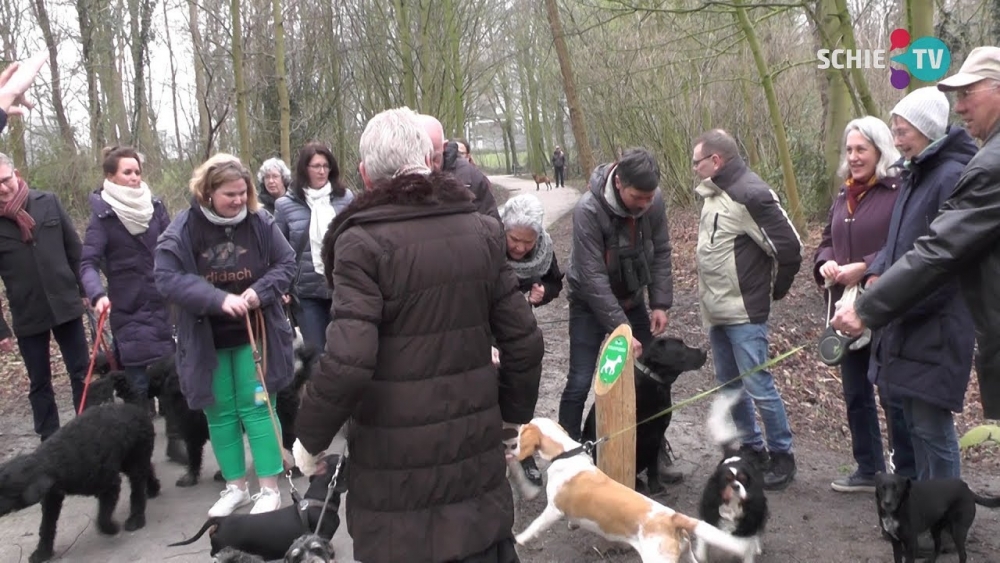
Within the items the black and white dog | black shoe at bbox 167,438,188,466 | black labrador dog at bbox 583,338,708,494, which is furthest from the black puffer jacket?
black shoe at bbox 167,438,188,466

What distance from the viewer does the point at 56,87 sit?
556 inches

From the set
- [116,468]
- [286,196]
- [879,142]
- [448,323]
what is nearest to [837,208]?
[879,142]

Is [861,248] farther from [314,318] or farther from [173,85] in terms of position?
[173,85]

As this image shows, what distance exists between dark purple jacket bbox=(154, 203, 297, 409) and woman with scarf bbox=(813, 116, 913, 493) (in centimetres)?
302

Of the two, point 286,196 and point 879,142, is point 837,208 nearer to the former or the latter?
point 879,142

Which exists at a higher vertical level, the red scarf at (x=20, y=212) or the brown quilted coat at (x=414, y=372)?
the red scarf at (x=20, y=212)

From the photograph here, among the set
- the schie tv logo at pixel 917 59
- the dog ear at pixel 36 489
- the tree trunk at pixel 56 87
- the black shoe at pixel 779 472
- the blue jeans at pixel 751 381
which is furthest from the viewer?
the tree trunk at pixel 56 87

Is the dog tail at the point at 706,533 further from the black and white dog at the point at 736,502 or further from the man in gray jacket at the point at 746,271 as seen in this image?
the man in gray jacket at the point at 746,271

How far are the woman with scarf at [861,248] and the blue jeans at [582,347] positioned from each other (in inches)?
42.5

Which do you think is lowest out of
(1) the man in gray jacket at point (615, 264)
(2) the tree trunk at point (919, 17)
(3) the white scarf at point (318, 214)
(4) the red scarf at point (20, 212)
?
(1) the man in gray jacket at point (615, 264)

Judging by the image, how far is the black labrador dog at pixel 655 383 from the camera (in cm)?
441

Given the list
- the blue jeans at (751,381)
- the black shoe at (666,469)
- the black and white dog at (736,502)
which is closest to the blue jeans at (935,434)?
the black and white dog at (736,502)

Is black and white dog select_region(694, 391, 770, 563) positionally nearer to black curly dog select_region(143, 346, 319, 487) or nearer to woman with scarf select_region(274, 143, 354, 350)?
black curly dog select_region(143, 346, 319, 487)

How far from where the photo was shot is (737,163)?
439 centimetres
